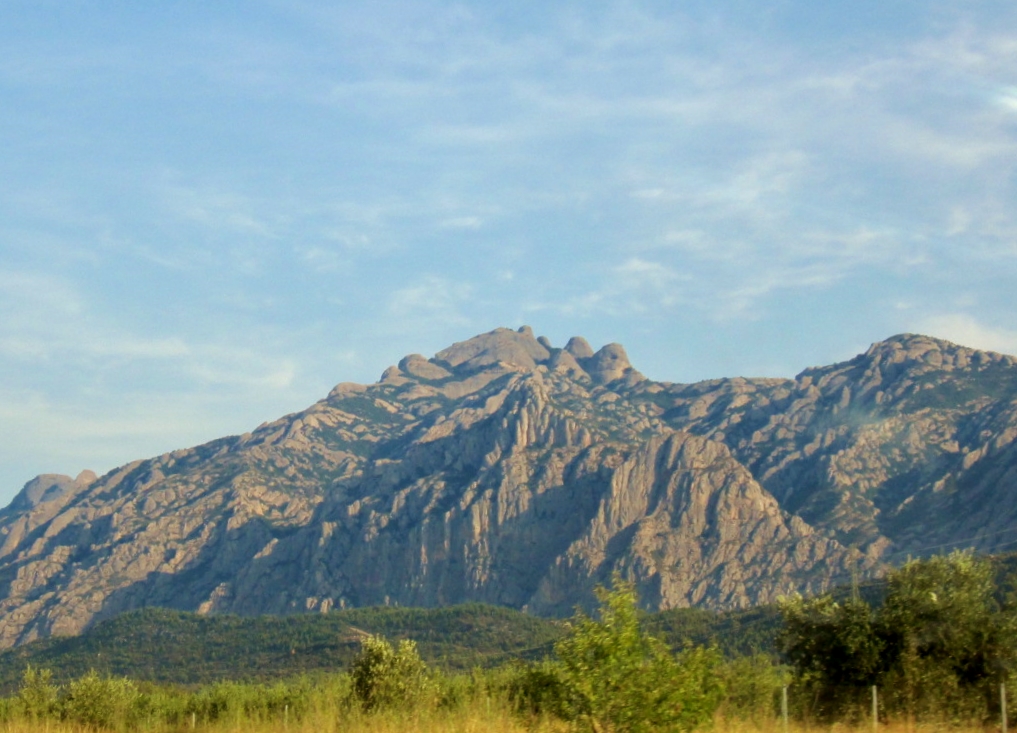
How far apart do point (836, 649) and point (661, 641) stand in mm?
13373

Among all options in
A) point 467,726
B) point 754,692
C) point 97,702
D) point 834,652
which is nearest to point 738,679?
point 754,692

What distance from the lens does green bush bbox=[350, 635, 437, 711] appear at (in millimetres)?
35062

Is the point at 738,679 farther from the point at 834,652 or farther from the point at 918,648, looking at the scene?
the point at 918,648

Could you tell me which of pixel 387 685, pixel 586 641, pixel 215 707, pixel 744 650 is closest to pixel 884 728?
pixel 586 641

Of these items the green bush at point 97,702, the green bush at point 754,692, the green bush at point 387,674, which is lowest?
the green bush at point 97,702

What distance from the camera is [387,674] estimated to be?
4159 cm

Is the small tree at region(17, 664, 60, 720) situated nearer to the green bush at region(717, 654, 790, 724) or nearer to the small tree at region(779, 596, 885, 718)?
the green bush at region(717, 654, 790, 724)

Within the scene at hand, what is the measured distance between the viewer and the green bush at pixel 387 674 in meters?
35.1

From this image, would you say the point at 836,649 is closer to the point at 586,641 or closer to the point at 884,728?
the point at 884,728

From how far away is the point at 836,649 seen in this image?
29.7 metres

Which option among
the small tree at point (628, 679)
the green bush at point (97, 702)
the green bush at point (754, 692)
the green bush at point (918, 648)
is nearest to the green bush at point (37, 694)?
the green bush at point (97, 702)

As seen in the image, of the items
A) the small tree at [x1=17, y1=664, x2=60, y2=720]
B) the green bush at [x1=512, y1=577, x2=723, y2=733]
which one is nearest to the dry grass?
the green bush at [x1=512, y1=577, x2=723, y2=733]

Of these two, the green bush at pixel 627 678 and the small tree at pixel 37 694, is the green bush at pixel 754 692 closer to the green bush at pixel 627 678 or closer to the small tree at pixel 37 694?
the green bush at pixel 627 678

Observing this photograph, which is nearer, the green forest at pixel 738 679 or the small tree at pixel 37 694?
the green forest at pixel 738 679
